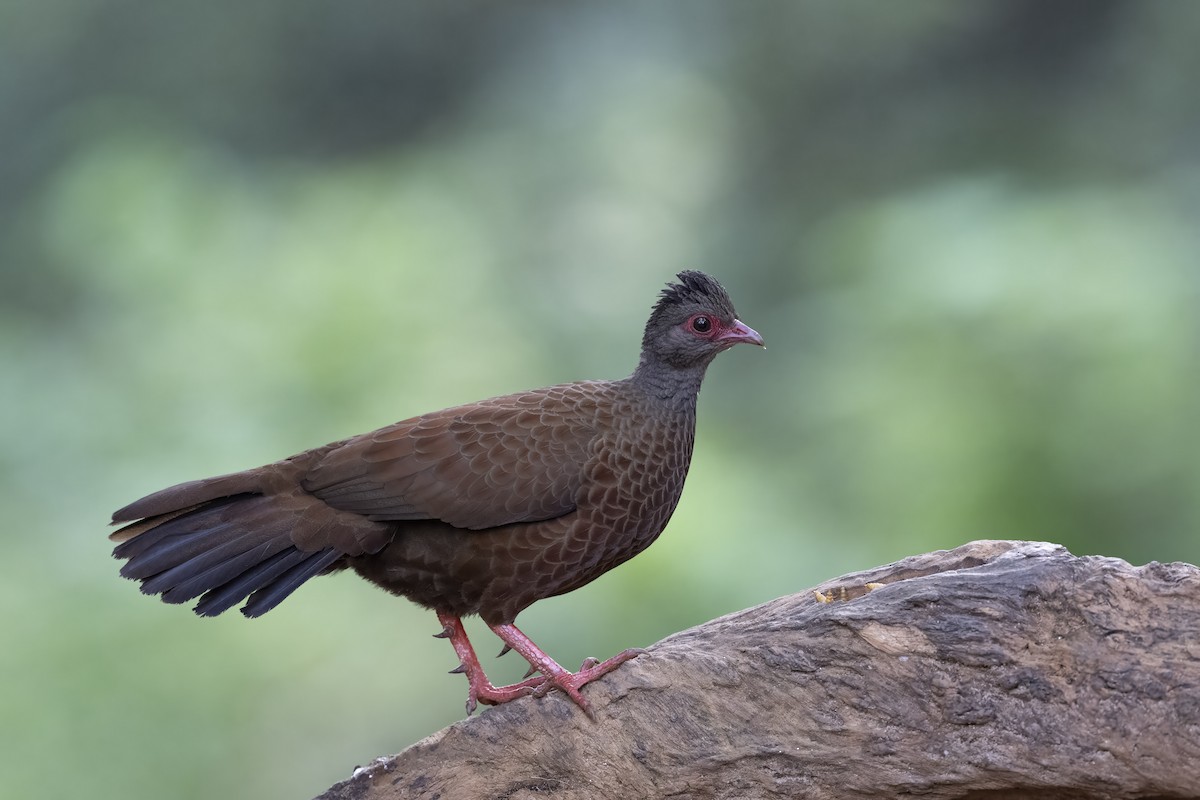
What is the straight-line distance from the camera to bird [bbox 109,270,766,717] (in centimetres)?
360

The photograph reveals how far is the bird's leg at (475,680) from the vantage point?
3.60 meters

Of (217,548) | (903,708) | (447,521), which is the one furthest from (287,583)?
(903,708)

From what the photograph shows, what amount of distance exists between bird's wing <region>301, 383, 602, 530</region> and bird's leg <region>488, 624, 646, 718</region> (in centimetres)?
33

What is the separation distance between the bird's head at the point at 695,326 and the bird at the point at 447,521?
8.7 inches

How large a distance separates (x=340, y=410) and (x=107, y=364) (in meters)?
Result: 1.23

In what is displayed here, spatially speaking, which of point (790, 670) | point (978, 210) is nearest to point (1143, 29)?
point (978, 210)

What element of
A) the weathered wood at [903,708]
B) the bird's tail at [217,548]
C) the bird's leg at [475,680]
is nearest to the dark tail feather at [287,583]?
the bird's tail at [217,548]

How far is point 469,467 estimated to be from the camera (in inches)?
144

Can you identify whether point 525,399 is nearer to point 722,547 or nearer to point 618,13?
point 722,547

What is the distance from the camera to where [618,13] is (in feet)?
26.0

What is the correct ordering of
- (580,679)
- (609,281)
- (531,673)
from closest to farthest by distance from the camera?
(580,679)
(531,673)
(609,281)

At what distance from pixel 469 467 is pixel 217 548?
2.31 feet

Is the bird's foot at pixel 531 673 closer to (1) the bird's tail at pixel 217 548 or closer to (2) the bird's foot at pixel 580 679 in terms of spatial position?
(2) the bird's foot at pixel 580 679

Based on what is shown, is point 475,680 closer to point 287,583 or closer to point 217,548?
point 287,583
